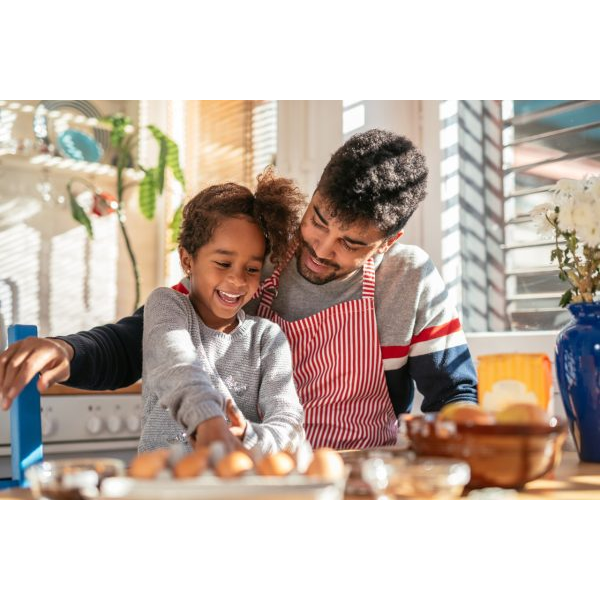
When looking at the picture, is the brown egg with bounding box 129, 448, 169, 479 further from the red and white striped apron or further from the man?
the red and white striped apron

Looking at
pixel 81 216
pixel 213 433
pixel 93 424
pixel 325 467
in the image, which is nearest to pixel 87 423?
pixel 93 424

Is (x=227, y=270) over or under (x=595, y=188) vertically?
under

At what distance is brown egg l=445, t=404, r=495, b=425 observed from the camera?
819mm

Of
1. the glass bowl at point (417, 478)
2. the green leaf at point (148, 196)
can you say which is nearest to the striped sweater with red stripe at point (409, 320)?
the glass bowl at point (417, 478)

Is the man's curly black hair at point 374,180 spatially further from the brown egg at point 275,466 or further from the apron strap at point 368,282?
the brown egg at point 275,466

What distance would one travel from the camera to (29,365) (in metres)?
1.06

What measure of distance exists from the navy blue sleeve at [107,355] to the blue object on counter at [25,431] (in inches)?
5.8

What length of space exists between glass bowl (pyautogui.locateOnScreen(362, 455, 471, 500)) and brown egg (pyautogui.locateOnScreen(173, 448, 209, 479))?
0.17 meters

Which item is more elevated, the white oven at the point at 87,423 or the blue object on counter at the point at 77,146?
the blue object on counter at the point at 77,146

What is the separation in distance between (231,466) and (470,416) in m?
0.26

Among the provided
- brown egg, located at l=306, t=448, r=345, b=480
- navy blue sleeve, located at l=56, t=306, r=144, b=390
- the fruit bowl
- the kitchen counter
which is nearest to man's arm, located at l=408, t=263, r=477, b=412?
the kitchen counter

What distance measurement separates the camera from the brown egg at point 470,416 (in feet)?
2.69

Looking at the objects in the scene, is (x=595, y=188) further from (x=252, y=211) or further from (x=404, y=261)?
(x=252, y=211)
